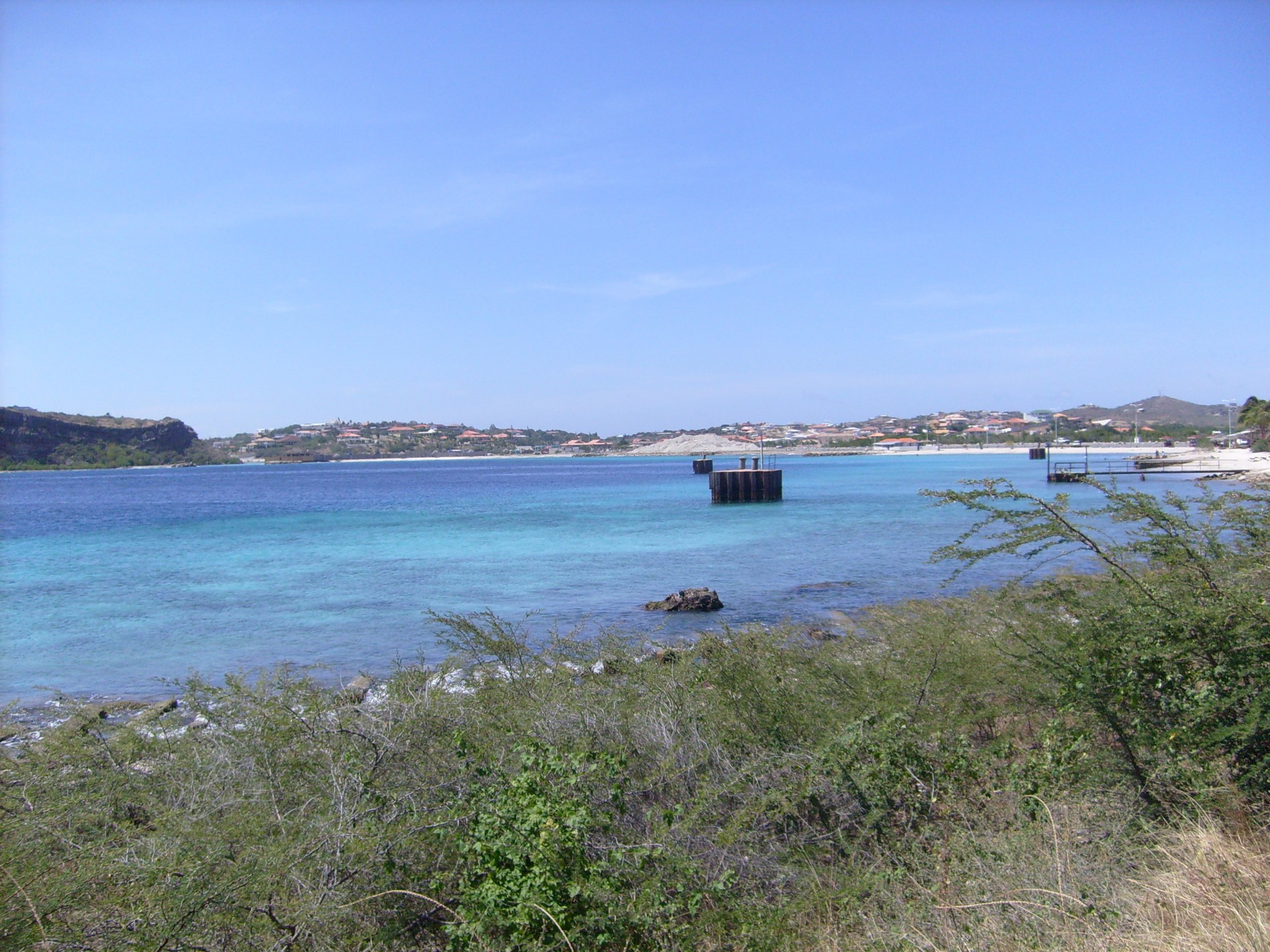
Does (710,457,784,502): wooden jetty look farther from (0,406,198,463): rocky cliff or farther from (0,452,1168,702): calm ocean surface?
(0,406,198,463): rocky cliff

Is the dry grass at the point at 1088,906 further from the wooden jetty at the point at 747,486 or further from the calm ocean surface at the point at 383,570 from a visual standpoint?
the wooden jetty at the point at 747,486

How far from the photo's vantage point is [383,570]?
28.6 meters

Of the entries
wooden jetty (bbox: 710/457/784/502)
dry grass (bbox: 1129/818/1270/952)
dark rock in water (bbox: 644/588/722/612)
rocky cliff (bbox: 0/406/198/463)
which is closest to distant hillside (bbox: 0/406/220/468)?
rocky cliff (bbox: 0/406/198/463)

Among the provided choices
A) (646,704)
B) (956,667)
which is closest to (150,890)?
(646,704)

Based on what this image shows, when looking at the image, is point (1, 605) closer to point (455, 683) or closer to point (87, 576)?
point (87, 576)

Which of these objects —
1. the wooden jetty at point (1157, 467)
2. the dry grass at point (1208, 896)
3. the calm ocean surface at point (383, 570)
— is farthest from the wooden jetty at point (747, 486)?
the dry grass at point (1208, 896)

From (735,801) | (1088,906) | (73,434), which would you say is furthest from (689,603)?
(73,434)

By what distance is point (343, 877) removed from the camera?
420cm

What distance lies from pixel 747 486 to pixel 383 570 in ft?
113

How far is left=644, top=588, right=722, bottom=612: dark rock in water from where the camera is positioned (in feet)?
64.0

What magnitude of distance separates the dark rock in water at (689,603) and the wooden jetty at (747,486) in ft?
127

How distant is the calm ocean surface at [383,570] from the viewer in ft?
58.3

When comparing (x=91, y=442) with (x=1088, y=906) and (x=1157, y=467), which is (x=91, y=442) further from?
(x=1088, y=906)

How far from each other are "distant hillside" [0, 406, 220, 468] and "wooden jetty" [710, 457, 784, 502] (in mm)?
100893
